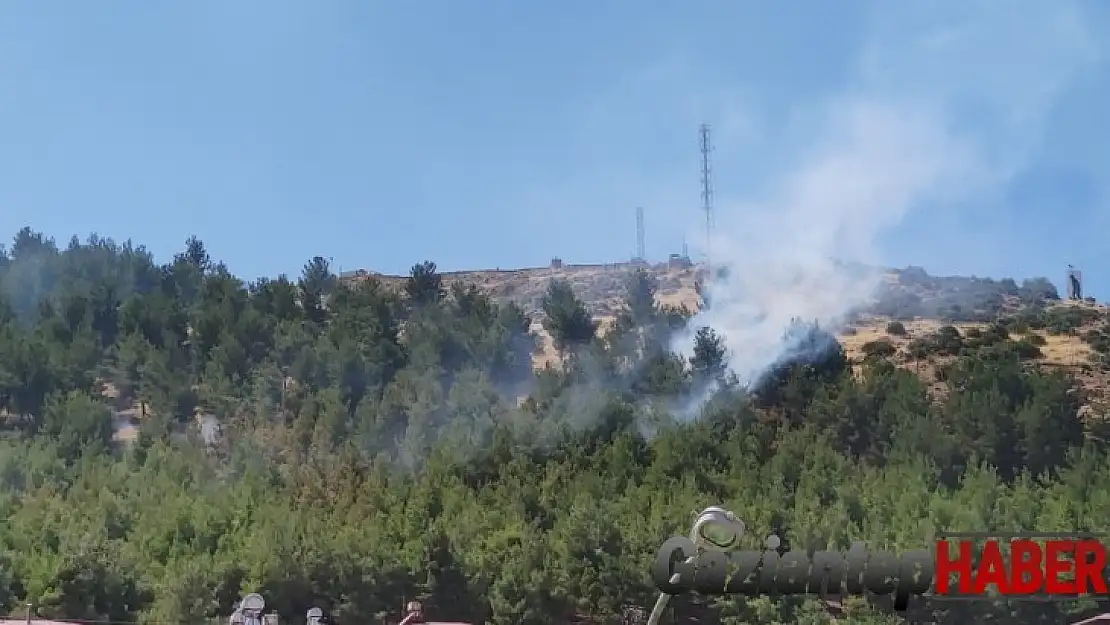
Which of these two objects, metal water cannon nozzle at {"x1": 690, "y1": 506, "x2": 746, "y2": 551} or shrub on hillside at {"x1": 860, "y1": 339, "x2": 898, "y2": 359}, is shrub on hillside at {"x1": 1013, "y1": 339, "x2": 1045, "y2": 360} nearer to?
shrub on hillside at {"x1": 860, "y1": 339, "x2": 898, "y2": 359}

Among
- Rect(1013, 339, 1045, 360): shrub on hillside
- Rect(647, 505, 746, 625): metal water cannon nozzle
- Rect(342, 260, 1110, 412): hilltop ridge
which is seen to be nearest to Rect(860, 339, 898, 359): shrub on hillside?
Rect(342, 260, 1110, 412): hilltop ridge

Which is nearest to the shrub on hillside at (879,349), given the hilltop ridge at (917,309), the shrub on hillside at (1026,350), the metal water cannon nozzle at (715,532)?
the hilltop ridge at (917,309)

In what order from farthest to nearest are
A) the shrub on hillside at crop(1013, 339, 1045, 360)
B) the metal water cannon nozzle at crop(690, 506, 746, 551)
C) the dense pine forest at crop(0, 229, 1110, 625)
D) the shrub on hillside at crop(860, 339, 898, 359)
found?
the shrub on hillside at crop(860, 339, 898, 359), the shrub on hillside at crop(1013, 339, 1045, 360), the dense pine forest at crop(0, 229, 1110, 625), the metal water cannon nozzle at crop(690, 506, 746, 551)

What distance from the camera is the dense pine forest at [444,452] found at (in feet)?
136

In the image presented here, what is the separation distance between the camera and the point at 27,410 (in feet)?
230

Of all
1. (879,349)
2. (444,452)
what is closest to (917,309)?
(879,349)

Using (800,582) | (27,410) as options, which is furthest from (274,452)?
(800,582)

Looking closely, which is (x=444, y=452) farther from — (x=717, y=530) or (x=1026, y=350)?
(x=717, y=530)

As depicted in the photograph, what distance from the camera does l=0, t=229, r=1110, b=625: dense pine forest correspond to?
41.5 meters

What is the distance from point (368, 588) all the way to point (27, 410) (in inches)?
1446

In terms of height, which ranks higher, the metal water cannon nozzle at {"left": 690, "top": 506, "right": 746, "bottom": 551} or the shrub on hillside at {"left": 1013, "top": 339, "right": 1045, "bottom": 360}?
the metal water cannon nozzle at {"left": 690, "top": 506, "right": 746, "bottom": 551}

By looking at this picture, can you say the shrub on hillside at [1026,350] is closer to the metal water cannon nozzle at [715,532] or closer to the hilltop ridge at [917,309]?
the hilltop ridge at [917,309]

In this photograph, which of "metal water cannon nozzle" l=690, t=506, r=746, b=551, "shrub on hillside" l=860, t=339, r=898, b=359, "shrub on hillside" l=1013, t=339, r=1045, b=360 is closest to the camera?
"metal water cannon nozzle" l=690, t=506, r=746, b=551

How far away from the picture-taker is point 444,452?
191 ft
